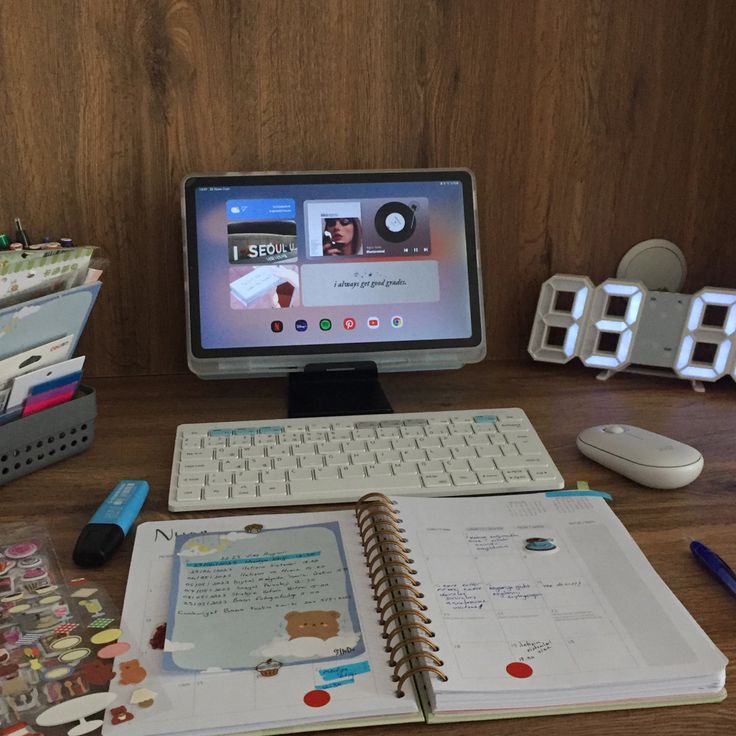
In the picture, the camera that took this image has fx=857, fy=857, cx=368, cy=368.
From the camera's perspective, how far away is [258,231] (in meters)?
1.18

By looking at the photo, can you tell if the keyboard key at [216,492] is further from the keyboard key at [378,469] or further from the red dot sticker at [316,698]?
the red dot sticker at [316,698]

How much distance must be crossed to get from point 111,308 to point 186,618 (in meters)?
0.68

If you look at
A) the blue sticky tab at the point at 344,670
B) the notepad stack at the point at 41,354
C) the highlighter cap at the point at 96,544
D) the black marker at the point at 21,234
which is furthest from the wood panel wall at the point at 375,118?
the blue sticky tab at the point at 344,670

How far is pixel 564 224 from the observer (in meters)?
1.35

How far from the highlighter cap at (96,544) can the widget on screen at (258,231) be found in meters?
0.46

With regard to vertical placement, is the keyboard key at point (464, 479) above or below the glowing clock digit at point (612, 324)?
below

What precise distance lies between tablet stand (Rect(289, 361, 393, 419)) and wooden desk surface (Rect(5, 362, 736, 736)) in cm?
3

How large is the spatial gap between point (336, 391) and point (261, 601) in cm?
47

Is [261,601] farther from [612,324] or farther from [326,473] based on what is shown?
[612,324]

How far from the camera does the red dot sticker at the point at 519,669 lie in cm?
66

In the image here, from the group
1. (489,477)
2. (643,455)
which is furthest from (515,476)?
(643,455)

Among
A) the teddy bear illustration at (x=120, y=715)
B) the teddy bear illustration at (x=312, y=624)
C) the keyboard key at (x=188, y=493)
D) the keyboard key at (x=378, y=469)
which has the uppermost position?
the keyboard key at (x=378, y=469)

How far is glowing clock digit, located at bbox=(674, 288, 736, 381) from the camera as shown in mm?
1235

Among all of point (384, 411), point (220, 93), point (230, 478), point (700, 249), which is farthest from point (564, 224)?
point (230, 478)
